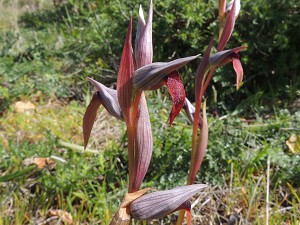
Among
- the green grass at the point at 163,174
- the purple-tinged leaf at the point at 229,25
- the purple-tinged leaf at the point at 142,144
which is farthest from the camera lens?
the green grass at the point at 163,174

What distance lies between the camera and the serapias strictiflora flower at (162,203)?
614 millimetres

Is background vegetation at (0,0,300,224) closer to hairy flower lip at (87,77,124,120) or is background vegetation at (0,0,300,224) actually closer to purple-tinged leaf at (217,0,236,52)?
purple-tinged leaf at (217,0,236,52)

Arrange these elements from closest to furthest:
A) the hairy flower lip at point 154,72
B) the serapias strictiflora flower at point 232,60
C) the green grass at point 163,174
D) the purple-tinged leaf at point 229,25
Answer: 1. the hairy flower lip at point 154,72
2. the serapias strictiflora flower at point 232,60
3. the purple-tinged leaf at point 229,25
4. the green grass at point 163,174

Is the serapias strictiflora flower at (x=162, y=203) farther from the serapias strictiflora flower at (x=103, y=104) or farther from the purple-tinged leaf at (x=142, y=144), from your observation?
the serapias strictiflora flower at (x=103, y=104)

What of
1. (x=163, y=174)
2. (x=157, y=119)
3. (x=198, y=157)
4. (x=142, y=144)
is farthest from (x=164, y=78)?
(x=157, y=119)

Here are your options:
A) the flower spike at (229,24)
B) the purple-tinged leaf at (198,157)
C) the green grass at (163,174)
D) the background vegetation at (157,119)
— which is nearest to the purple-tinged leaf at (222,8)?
the flower spike at (229,24)

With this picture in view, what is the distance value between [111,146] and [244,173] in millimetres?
618

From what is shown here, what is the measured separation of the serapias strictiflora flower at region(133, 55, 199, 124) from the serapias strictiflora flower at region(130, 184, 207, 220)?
0.44 ft

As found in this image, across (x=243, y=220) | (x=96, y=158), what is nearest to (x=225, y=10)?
(x=243, y=220)

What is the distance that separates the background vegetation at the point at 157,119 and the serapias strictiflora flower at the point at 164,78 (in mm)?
813

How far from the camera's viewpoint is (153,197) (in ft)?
2.06

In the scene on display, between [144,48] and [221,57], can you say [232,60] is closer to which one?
[221,57]

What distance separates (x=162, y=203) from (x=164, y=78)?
20cm

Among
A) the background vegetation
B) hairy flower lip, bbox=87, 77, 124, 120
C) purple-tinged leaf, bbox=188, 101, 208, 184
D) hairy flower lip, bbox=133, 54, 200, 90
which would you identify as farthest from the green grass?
hairy flower lip, bbox=133, 54, 200, 90
